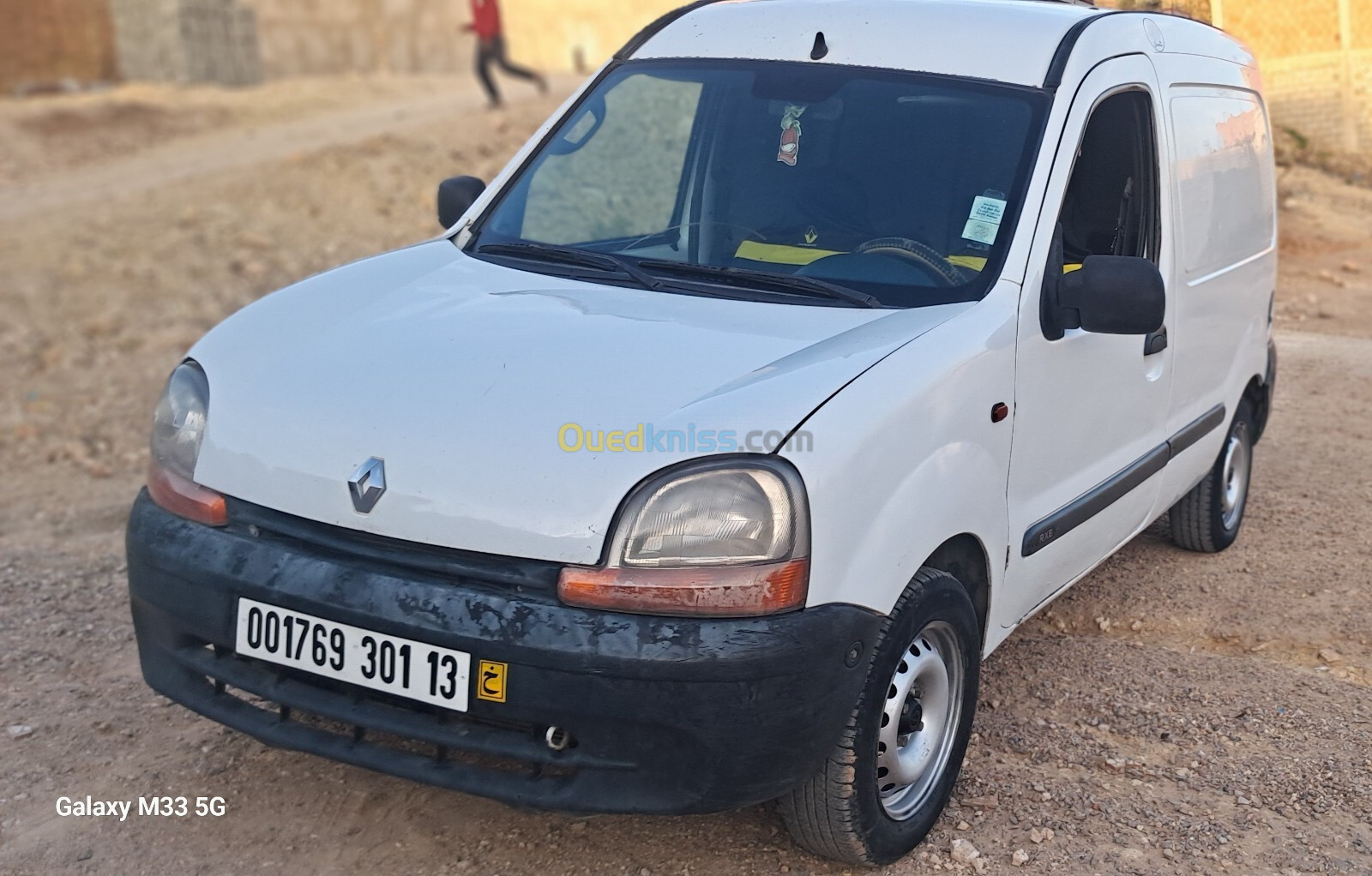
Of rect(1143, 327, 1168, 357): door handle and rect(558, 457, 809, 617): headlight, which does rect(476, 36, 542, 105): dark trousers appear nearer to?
rect(1143, 327, 1168, 357): door handle

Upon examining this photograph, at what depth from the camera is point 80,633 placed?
4363mm

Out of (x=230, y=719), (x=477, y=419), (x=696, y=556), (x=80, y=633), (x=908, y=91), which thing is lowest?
(x=80, y=633)

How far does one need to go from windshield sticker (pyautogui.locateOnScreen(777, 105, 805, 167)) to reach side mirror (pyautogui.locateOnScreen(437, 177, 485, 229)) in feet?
3.16

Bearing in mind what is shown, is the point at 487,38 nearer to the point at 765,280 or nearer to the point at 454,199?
the point at 454,199

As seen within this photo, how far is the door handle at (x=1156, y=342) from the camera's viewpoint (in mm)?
3811

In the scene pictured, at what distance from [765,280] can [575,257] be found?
541 millimetres

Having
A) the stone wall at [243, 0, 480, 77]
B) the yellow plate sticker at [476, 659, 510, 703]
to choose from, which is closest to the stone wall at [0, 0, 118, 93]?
the stone wall at [243, 0, 480, 77]

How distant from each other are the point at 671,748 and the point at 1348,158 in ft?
38.1

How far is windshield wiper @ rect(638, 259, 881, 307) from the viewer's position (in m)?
3.21

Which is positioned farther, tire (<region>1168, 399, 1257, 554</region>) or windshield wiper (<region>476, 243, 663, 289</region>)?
tire (<region>1168, 399, 1257, 554</region>)

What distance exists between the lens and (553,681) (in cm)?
250

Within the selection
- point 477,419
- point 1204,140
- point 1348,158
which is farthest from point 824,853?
point 1348,158

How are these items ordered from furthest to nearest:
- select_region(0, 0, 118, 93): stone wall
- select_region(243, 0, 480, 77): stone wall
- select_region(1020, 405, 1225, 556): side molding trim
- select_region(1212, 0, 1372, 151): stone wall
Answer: select_region(243, 0, 480, 77): stone wall < select_region(0, 0, 118, 93): stone wall < select_region(1212, 0, 1372, 151): stone wall < select_region(1020, 405, 1225, 556): side molding trim

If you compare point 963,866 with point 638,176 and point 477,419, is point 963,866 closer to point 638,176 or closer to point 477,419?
point 477,419
